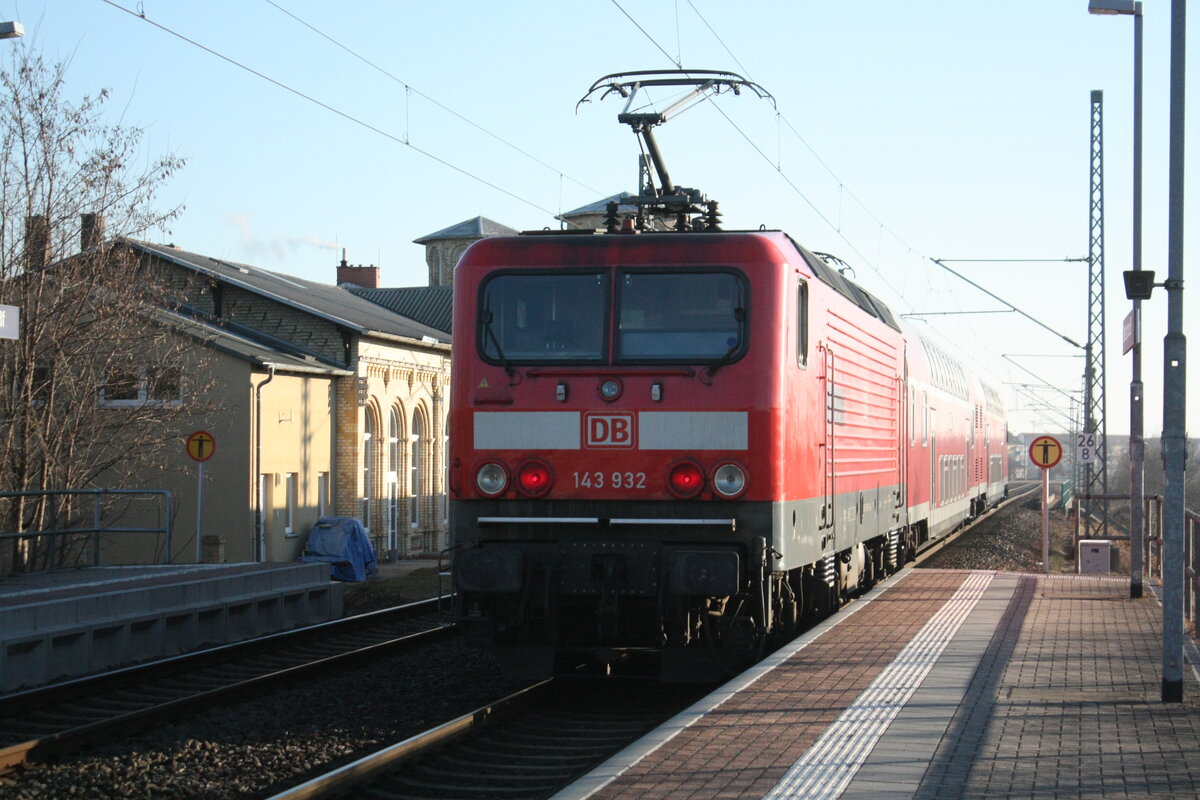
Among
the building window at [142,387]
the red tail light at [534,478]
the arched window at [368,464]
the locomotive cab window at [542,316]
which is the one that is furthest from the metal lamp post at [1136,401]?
the arched window at [368,464]

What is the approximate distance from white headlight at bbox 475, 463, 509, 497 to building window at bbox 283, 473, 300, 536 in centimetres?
1870

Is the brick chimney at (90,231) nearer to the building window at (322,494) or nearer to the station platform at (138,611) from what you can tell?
the station platform at (138,611)

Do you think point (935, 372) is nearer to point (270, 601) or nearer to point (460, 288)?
point (270, 601)

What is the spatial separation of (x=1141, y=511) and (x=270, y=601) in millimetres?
9419

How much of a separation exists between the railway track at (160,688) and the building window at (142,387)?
28.4ft

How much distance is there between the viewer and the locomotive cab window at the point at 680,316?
32.1 feet

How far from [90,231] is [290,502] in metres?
8.58

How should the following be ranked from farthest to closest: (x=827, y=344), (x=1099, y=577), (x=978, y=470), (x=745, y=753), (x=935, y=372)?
(x=978, y=470), (x=935, y=372), (x=1099, y=577), (x=827, y=344), (x=745, y=753)

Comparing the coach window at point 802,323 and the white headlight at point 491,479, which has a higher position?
the coach window at point 802,323

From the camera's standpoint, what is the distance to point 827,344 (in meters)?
11.5

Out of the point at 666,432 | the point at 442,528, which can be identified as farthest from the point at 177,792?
the point at 442,528

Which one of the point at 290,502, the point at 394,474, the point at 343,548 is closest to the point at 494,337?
the point at 343,548

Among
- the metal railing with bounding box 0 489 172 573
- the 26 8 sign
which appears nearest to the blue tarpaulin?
the metal railing with bounding box 0 489 172 573

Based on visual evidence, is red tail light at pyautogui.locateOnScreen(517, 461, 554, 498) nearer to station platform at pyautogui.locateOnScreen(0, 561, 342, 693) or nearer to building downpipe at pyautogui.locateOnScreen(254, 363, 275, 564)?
station platform at pyautogui.locateOnScreen(0, 561, 342, 693)
